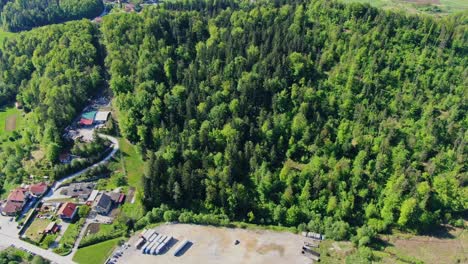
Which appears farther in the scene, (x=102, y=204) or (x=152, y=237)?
(x=102, y=204)

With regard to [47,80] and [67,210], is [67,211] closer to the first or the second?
[67,210]

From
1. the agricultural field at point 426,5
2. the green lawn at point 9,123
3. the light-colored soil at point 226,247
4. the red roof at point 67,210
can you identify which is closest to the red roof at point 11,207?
the red roof at point 67,210

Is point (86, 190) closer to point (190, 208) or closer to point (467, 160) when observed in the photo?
point (190, 208)

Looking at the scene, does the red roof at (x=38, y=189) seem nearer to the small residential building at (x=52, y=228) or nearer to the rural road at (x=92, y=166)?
the rural road at (x=92, y=166)

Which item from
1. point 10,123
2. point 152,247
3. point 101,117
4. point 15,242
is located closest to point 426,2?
point 101,117

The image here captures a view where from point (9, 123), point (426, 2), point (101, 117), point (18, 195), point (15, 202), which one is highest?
point (426, 2)

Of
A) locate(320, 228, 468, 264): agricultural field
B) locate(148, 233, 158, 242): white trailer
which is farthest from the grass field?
locate(320, 228, 468, 264): agricultural field

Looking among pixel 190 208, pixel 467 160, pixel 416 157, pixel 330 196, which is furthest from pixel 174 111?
pixel 467 160

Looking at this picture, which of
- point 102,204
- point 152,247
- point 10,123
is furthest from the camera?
point 10,123
